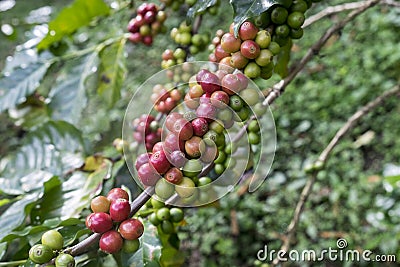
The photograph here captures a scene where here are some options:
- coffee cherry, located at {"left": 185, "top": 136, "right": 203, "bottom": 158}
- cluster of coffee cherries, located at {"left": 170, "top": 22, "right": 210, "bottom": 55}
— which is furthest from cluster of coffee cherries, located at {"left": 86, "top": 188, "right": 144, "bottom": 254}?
cluster of coffee cherries, located at {"left": 170, "top": 22, "right": 210, "bottom": 55}

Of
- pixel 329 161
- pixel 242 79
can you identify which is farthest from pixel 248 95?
pixel 329 161

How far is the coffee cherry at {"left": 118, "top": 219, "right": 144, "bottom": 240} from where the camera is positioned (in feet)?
1.97

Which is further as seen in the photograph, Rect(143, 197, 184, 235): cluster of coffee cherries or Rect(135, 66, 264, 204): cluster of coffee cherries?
Rect(143, 197, 184, 235): cluster of coffee cherries

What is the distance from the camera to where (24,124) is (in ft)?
4.32

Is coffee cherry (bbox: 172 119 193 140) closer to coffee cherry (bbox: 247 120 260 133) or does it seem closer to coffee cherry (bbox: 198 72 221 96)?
coffee cherry (bbox: 198 72 221 96)

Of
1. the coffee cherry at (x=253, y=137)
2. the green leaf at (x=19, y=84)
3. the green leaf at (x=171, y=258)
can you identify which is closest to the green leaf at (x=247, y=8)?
the coffee cherry at (x=253, y=137)

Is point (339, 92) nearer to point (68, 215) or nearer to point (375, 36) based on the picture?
point (375, 36)

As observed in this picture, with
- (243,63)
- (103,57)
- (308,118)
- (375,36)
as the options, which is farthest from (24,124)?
(375,36)

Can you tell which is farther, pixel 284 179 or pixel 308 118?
pixel 308 118

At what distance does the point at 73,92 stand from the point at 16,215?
0.42 meters

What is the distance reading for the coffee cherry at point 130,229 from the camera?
601mm

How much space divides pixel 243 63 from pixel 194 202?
24cm

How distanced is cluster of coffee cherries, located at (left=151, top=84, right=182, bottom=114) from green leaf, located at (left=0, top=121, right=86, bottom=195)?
25 cm

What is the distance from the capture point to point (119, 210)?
601 mm
